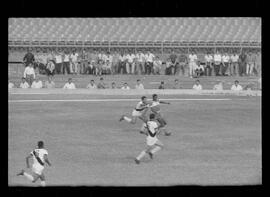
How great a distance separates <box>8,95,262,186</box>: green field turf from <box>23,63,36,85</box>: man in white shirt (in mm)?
381

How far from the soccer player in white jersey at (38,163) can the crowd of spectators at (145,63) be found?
223 cm

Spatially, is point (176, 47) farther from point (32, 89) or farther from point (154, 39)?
point (32, 89)

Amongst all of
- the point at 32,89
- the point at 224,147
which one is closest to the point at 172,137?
the point at 224,147

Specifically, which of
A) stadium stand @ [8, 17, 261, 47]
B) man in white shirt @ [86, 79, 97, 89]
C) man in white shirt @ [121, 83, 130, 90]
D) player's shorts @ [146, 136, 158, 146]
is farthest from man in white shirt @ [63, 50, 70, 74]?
player's shorts @ [146, 136, 158, 146]

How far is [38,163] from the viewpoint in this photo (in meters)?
11.9

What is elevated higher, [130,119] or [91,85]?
[91,85]

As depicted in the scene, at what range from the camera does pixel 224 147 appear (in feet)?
41.8

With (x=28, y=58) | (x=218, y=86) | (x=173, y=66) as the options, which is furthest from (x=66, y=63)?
(x=218, y=86)

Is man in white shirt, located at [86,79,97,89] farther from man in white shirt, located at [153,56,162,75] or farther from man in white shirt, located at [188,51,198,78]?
man in white shirt, located at [188,51,198,78]

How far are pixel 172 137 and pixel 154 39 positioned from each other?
239 cm

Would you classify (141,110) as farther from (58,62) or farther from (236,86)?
(236,86)

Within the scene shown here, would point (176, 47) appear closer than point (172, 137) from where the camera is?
No

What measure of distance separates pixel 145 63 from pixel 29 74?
2694 mm

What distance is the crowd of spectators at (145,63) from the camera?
549 inches
